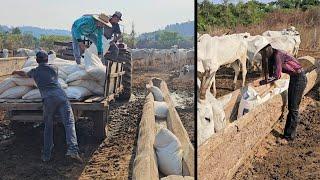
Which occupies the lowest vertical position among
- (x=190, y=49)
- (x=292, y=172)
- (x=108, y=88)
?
(x=292, y=172)

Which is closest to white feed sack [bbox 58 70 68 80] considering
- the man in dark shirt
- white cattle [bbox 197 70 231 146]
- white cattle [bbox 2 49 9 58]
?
white cattle [bbox 2 49 9 58]

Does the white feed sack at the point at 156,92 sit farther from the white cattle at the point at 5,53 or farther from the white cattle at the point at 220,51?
the white cattle at the point at 220,51

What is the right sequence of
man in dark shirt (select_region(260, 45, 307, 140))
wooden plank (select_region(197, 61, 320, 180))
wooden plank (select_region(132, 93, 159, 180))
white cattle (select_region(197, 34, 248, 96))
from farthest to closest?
white cattle (select_region(197, 34, 248, 96))
man in dark shirt (select_region(260, 45, 307, 140))
wooden plank (select_region(197, 61, 320, 180))
wooden plank (select_region(132, 93, 159, 180))

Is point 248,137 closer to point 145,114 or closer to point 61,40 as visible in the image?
point 145,114

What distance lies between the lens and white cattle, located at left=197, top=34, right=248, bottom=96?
472cm

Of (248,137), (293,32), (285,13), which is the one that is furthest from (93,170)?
(285,13)

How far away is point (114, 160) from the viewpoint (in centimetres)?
152

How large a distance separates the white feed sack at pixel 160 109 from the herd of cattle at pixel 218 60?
1.07 meters

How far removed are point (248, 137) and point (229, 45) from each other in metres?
Result: 2.95

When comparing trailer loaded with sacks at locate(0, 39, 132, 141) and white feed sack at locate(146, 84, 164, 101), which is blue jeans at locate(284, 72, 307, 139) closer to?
white feed sack at locate(146, 84, 164, 101)

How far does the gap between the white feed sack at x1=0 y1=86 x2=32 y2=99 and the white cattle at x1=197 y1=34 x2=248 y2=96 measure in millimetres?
3125

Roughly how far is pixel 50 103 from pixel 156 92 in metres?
0.43

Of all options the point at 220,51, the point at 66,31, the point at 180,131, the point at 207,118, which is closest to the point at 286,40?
the point at 220,51

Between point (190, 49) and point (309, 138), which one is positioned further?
point (309, 138)
